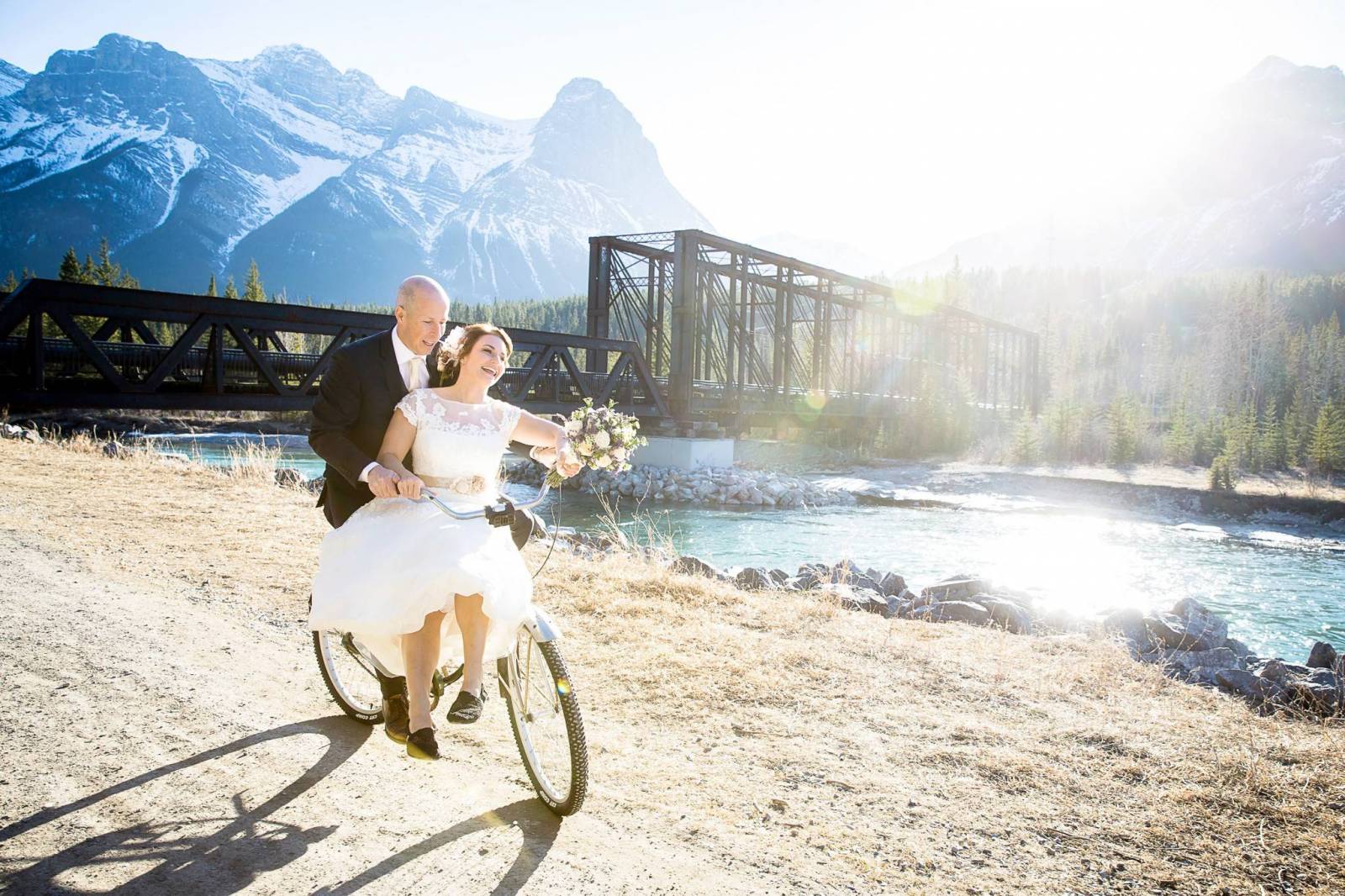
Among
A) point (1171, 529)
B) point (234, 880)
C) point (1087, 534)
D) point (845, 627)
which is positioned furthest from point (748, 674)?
point (1171, 529)

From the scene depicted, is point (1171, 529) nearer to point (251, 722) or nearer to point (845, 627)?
point (845, 627)

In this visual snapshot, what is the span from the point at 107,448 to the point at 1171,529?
1019 inches

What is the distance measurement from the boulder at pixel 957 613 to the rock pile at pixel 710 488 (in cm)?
1621

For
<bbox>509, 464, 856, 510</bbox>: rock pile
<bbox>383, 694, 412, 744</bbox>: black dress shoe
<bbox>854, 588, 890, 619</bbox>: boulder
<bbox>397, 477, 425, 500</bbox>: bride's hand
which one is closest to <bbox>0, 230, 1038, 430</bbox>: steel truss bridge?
<bbox>509, 464, 856, 510</bbox>: rock pile

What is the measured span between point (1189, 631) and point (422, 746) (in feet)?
25.7

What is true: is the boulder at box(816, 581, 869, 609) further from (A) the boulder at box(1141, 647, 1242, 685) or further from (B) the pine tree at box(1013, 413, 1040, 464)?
(B) the pine tree at box(1013, 413, 1040, 464)

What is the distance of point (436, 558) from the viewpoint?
3.14m

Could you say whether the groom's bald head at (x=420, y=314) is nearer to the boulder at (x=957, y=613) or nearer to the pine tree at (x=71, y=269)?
the boulder at (x=957, y=613)

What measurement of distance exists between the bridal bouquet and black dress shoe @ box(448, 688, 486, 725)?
43.5 inches

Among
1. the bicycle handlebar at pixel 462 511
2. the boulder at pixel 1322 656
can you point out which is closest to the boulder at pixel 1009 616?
the boulder at pixel 1322 656

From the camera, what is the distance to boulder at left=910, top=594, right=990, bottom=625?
8305 millimetres

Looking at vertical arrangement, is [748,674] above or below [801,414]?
below

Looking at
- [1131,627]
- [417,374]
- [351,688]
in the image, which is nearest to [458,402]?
[417,374]

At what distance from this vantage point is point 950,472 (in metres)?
32.5
